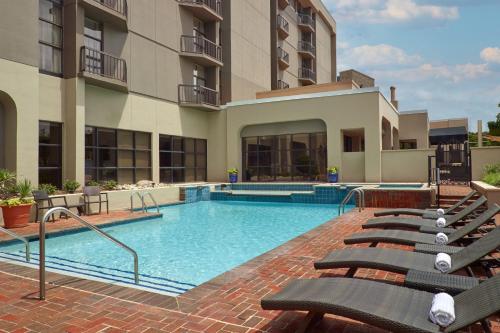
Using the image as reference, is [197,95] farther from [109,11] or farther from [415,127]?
[415,127]

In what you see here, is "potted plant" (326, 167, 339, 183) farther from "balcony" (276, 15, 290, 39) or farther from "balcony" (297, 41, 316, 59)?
"balcony" (297, 41, 316, 59)

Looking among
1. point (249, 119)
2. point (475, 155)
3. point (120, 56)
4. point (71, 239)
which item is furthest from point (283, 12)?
point (71, 239)

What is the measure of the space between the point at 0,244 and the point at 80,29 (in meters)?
9.43

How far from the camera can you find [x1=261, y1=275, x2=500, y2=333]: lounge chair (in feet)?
8.05

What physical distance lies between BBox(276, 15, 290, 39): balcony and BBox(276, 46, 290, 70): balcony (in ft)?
4.16

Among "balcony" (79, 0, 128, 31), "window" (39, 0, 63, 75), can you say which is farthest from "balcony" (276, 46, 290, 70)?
"window" (39, 0, 63, 75)

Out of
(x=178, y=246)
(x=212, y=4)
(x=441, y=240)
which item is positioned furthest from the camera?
(x=212, y=4)

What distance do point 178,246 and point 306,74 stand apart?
99.3ft

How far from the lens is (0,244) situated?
7.55m

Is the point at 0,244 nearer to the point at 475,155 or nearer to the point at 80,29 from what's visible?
the point at 80,29

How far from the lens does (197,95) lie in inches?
828

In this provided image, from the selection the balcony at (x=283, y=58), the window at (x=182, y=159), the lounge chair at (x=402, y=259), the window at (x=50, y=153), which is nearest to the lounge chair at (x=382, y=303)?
the lounge chair at (x=402, y=259)

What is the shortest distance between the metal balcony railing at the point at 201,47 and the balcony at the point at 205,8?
1.38 meters

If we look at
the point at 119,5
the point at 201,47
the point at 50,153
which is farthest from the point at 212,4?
the point at 50,153
